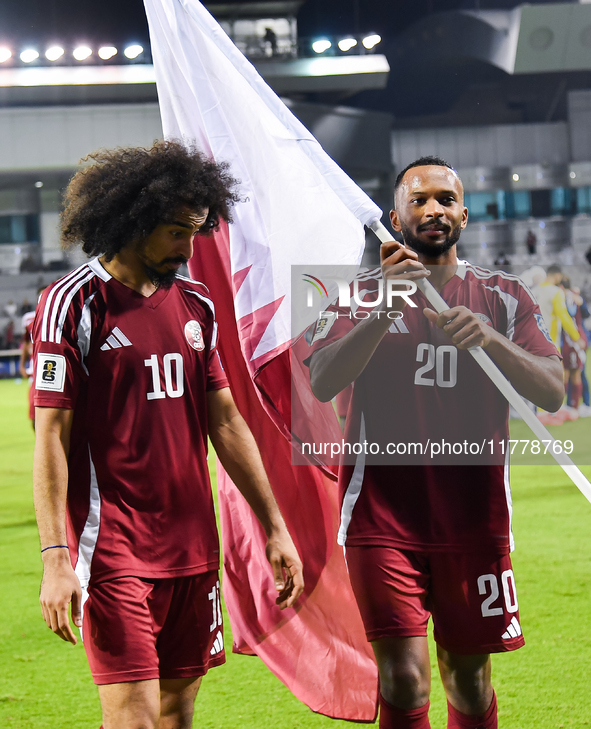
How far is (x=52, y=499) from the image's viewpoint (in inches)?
91.4

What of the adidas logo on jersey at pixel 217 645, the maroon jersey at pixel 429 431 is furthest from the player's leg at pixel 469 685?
the adidas logo on jersey at pixel 217 645

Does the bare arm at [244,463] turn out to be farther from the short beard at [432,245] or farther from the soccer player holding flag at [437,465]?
the short beard at [432,245]

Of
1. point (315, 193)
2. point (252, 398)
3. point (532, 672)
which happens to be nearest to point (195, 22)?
point (315, 193)

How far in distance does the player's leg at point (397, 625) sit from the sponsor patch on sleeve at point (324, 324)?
71 centimetres

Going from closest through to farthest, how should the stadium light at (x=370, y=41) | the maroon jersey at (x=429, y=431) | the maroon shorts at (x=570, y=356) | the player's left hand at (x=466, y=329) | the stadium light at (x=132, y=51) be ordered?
the player's left hand at (x=466, y=329), the maroon jersey at (x=429, y=431), the maroon shorts at (x=570, y=356), the stadium light at (x=132, y=51), the stadium light at (x=370, y=41)

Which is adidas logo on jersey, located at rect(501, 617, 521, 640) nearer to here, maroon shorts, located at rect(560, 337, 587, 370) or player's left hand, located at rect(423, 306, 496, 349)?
player's left hand, located at rect(423, 306, 496, 349)

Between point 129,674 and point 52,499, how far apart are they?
52cm

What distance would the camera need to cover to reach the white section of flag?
10.7 feet

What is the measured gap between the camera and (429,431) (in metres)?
2.83

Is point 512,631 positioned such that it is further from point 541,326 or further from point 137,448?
point 137,448

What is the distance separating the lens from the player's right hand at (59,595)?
2.21m

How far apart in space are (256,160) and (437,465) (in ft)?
4.55

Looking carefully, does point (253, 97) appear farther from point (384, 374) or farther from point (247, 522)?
Result: point (247, 522)

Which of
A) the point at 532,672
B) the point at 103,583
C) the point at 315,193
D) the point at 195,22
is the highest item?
the point at 195,22
